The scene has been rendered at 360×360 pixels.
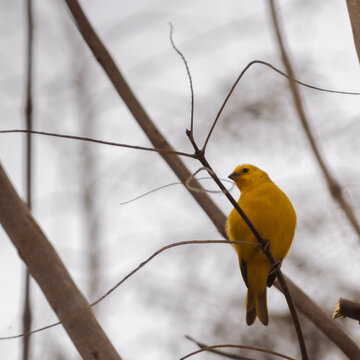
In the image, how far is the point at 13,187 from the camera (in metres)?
1.86

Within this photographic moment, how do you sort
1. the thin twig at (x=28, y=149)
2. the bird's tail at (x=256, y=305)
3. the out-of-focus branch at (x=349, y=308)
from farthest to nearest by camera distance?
the bird's tail at (x=256, y=305), the thin twig at (x=28, y=149), the out-of-focus branch at (x=349, y=308)

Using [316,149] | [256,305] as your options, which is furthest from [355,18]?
[256,305]

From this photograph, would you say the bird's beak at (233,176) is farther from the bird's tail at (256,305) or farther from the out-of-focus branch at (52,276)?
the out-of-focus branch at (52,276)

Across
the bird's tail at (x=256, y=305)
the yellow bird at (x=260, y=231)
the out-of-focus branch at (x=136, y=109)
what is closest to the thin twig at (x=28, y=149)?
the out-of-focus branch at (x=136, y=109)

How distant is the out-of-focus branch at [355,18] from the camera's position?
4.80 feet

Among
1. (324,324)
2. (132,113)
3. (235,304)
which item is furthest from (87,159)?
(324,324)

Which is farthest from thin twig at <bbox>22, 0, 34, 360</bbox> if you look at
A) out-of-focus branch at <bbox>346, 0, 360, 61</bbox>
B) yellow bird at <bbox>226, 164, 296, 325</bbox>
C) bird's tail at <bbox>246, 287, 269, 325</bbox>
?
bird's tail at <bbox>246, 287, 269, 325</bbox>

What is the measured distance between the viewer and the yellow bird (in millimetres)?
3000

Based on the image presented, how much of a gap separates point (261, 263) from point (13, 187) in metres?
1.76

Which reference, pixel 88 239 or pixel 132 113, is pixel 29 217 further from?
pixel 88 239

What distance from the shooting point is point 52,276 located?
173 centimetres

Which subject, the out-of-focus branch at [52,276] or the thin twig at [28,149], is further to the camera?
the thin twig at [28,149]

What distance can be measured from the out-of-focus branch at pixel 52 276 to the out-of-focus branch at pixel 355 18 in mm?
1045

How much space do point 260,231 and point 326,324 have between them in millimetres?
1115
